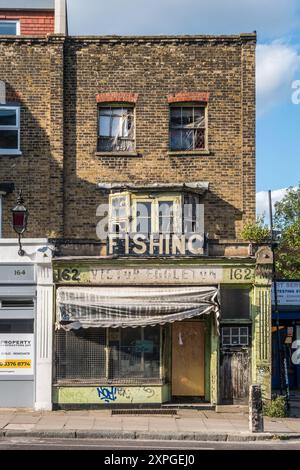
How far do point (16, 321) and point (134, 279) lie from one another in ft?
10.7

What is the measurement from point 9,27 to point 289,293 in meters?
13.8

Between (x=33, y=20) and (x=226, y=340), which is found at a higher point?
(x=33, y=20)

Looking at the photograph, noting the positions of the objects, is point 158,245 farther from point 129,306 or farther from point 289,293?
point 289,293

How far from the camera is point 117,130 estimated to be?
2358 centimetres

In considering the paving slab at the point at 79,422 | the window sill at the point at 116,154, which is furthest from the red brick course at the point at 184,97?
the paving slab at the point at 79,422

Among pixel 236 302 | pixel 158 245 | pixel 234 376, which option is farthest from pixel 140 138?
pixel 234 376

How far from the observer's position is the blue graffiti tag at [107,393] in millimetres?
19641

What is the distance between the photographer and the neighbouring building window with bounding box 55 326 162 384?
64.8 ft

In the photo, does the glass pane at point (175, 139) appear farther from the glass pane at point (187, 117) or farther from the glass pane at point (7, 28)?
the glass pane at point (7, 28)

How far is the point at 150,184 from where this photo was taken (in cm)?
2280

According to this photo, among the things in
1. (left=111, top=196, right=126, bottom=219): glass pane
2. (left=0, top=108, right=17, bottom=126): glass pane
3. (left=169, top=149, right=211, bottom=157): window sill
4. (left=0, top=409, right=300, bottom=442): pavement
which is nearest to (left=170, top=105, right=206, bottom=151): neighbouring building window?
(left=169, top=149, right=211, bottom=157): window sill

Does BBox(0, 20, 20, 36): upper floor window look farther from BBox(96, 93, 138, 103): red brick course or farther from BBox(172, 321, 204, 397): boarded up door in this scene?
BBox(172, 321, 204, 397): boarded up door

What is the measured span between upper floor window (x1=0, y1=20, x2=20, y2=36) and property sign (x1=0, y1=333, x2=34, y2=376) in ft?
41.8
